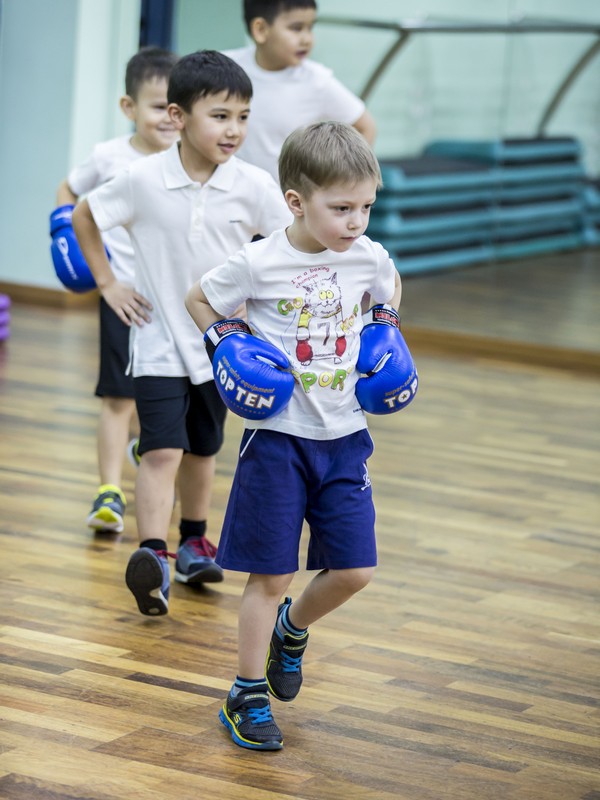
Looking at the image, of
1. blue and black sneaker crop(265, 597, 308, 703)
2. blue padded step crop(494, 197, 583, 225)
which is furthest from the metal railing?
blue and black sneaker crop(265, 597, 308, 703)

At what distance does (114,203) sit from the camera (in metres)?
3.12

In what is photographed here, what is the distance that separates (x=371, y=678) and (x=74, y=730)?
0.65 metres

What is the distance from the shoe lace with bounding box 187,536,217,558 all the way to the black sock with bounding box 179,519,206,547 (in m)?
0.01

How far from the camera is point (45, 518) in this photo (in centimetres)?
376

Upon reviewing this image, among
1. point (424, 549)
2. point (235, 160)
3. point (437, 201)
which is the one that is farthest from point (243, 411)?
point (437, 201)

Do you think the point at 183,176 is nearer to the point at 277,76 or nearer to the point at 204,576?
the point at 204,576

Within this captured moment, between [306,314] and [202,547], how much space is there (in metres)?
1.06

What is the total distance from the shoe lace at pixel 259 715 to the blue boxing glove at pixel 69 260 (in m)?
1.47

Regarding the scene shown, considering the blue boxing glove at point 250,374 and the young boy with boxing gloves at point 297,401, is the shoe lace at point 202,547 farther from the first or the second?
the blue boxing glove at point 250,374

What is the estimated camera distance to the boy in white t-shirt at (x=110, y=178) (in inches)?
148

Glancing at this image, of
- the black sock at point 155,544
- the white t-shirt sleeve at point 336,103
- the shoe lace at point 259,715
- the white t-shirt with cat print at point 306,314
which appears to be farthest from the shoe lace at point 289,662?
the white t-shirt sleeve at point 336,103

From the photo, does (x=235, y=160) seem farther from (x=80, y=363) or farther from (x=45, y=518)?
(x=80, y=363)

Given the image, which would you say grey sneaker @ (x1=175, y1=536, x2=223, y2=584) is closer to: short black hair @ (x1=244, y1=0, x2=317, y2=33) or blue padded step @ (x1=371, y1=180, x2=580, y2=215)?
short black hair @ (x1=244, y1=0, x2=317, y2=33)

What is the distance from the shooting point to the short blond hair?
238 cm
